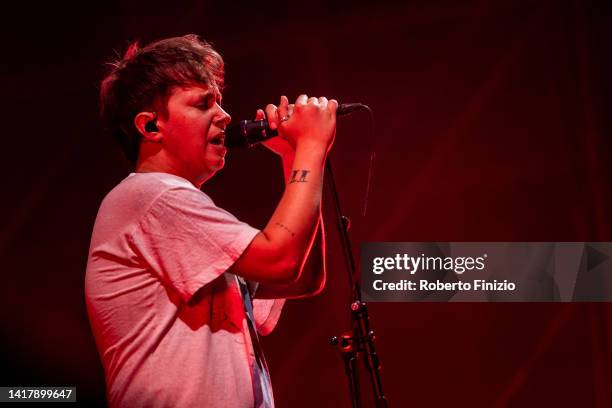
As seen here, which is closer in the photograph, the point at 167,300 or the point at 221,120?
the point at 167,300

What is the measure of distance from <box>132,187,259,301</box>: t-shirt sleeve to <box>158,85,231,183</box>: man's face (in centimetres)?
15

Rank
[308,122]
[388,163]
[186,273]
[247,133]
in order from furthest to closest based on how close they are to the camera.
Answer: [388,163] < [247,133] < [308,122] < [186,273]

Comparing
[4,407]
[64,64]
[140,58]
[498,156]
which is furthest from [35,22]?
[498,156]

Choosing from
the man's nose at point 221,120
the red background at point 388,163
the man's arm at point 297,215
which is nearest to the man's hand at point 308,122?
the man's arm at point 297,215

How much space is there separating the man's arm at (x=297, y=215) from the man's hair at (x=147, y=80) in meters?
0.23

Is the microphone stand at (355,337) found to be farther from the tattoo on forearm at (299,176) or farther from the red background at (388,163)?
the red background at (388,163)

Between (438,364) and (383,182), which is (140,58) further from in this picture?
(438,364)

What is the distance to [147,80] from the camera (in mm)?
1266

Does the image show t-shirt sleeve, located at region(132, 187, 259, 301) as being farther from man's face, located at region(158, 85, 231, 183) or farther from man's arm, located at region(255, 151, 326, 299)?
man's arm, located at region(255, 151, 326, 299)

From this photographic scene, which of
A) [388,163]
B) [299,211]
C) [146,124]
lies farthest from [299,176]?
[388,163]

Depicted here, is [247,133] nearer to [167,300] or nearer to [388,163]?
[167,300]

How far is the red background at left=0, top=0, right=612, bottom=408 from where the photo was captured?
2.80m

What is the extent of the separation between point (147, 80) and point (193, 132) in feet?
0.48

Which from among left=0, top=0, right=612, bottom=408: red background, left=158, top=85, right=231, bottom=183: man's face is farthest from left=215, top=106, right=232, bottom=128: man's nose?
left=0, top=0, right=612, bottom=408: red background
